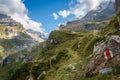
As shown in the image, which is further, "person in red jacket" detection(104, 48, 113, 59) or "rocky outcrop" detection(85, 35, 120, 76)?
"person in red jacket" detection(104, 48, 113, 59)

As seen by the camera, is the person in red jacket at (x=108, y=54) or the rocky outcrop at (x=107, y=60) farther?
the person in red jacket at (x=108, y=54)

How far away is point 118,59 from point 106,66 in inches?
77.4

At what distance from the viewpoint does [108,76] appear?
25.9 m

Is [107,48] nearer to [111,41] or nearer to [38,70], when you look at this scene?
[111,41]

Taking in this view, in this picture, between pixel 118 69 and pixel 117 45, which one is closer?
pixel 118 69

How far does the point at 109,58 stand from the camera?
29.0 meters

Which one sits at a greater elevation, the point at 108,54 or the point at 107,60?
the point at 108,54

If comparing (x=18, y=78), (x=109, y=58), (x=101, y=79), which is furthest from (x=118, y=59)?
(x=18, y=78)

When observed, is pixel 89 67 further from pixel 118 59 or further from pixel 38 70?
pixel 38 70

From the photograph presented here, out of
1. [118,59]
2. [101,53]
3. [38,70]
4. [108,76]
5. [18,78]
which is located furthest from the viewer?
[18,78]

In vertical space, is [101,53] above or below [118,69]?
above

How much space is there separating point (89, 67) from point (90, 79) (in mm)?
3184

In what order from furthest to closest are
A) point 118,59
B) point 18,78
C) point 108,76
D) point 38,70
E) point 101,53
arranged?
point 18,78, point 38,70, point 101,53, point 118,59, point 108,76

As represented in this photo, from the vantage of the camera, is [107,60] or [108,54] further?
[108,54]
